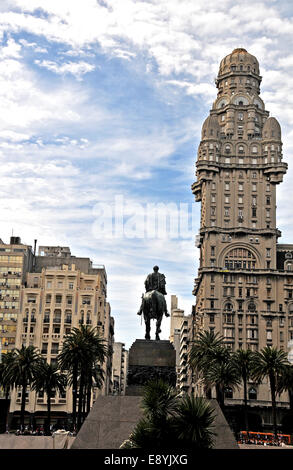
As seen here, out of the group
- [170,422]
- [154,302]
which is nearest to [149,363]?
[154,302]

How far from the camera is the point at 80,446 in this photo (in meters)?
30.5

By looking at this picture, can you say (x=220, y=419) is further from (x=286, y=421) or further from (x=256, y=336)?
(x=256, y=336)

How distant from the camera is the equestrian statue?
1437 inches

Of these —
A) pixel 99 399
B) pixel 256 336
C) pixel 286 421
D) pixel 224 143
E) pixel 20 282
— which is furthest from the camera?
pixel 224 143

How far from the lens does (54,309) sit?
11431cm

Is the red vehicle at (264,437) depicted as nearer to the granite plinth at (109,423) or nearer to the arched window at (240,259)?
the granite plinth at (109,423)

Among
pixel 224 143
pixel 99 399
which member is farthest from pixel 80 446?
pixel 224 143

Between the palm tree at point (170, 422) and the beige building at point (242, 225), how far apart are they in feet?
311

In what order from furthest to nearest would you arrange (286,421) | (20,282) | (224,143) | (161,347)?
(224,143)
(20,282)
(286,421)
(161,347)

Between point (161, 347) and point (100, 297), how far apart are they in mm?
85405

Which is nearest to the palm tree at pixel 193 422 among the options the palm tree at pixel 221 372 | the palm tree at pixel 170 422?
the palm tree at pixel 170 422

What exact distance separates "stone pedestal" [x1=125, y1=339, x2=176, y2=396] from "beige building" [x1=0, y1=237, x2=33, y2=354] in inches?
3192

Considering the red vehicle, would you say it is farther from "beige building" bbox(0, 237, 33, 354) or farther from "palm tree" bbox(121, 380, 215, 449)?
"beige building" bbox(0, 237, 33, 354)

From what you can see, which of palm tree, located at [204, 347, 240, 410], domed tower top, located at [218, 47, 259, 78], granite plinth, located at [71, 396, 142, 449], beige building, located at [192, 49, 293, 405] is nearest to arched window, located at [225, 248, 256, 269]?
beige building, located at [192, 49, 293, 405]
